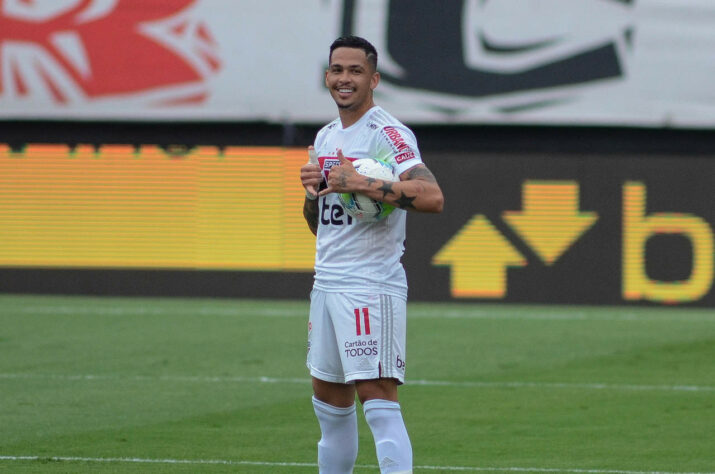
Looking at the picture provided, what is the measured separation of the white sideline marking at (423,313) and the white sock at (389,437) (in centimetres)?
1004

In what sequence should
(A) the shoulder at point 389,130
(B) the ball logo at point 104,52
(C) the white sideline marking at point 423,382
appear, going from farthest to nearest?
(B) the ball logo at point 104,52, (C) the white sideline marking at point 423,382, (A) the shoulder at point 389,130

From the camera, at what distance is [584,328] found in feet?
47.3

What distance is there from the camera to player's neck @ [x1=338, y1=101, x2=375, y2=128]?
18.1ft

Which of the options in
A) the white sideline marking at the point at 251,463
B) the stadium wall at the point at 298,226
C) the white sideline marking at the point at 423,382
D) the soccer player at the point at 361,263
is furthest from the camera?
the stadium wall at the point at 298,226

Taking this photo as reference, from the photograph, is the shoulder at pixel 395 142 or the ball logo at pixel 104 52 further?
the ball logo at pixel 104 52

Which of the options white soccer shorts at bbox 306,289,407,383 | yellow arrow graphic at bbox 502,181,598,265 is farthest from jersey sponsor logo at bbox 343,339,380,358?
yellow arrow graphic at bbox 502,181,598,265

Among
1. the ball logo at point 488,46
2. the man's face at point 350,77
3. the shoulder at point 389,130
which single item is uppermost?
the ball logo at point 488,46

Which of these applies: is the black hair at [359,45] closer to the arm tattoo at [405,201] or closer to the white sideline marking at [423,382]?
the arm tattoo at [405,201]

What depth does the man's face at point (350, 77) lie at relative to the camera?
5426mm

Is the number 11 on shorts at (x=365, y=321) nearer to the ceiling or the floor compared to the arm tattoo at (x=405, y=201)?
nearer to the floor

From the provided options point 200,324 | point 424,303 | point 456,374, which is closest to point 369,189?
point 456,374

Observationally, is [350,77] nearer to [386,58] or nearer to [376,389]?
[376,389]

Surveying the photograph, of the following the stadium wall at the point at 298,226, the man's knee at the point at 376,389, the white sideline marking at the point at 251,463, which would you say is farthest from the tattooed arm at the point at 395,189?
the stadium wall at the point at 298,226

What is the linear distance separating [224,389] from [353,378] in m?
4.75
